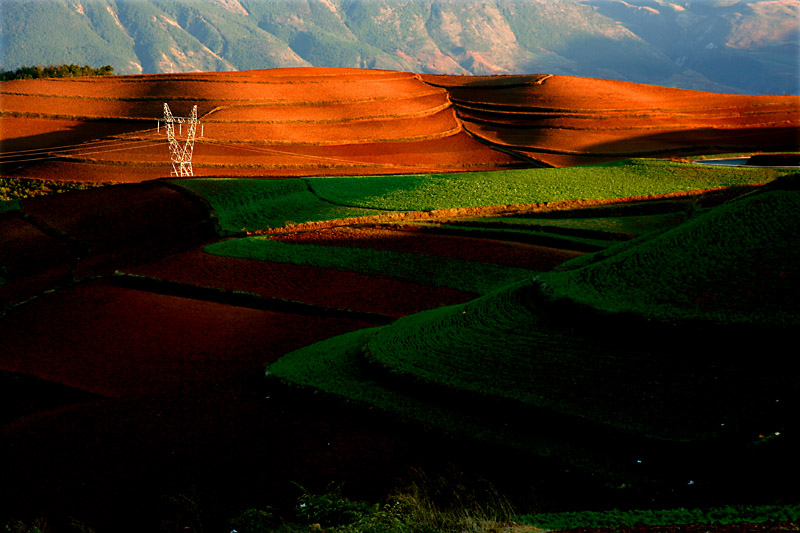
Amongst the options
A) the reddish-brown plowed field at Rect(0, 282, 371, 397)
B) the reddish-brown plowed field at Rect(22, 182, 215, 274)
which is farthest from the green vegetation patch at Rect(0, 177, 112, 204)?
the reddish-brown plowed field at Rect(0, 282, 371, 397)

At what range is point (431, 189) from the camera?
38000 mm

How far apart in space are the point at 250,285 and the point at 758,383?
17849mm

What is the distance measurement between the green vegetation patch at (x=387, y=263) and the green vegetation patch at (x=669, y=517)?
14.0 meters

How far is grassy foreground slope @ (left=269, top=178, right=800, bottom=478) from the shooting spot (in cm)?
1222

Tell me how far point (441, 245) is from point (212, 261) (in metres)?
9.83

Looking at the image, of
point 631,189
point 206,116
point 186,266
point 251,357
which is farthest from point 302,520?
point 206,116

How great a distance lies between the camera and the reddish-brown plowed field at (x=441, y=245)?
26.8 meters

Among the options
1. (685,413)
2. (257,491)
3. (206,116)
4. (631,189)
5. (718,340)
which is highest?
(206,116)

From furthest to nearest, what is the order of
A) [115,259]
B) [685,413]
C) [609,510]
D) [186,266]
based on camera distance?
1. [115,259]
2. [186,266]
3. [685,413]
4. [609,510]

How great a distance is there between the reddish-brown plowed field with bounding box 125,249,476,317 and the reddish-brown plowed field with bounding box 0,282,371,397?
1.29 metres

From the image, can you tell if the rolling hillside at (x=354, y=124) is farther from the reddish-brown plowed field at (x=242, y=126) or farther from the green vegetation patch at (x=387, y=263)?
the green vegetation patch at (x=387, y=263)

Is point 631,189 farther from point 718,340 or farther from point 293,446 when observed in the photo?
point 293,446

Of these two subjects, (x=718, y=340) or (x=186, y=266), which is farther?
(x=186, y=266)

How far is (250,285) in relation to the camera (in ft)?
81.8
